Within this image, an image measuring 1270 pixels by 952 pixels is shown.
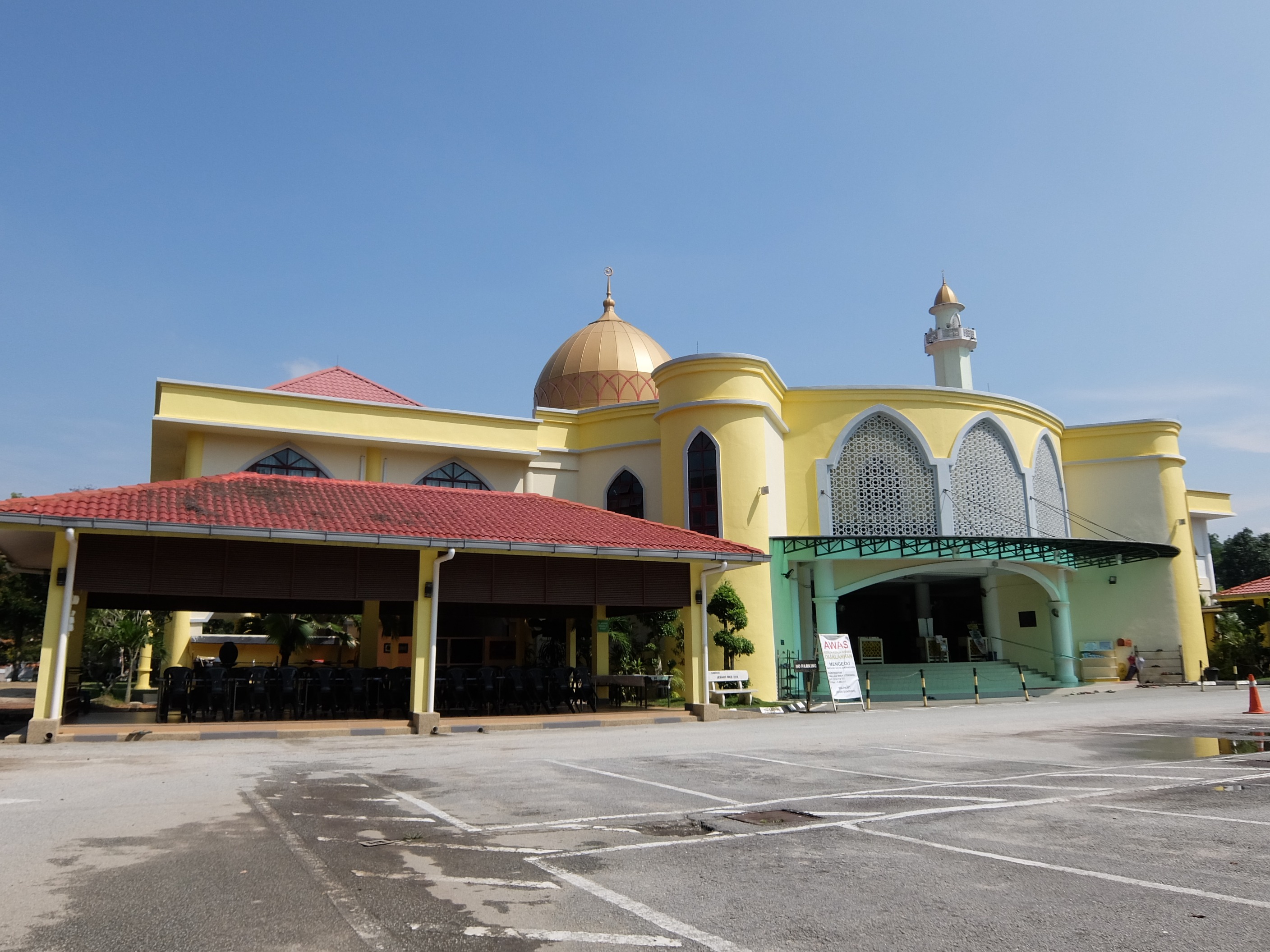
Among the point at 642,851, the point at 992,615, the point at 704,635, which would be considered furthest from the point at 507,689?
the point at 992,615

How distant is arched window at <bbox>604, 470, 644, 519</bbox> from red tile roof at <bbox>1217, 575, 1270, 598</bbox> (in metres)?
21.7

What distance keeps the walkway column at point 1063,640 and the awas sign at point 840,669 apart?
1027 centimetres

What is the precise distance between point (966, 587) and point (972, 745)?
2285cm

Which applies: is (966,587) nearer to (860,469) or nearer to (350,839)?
(860,469)

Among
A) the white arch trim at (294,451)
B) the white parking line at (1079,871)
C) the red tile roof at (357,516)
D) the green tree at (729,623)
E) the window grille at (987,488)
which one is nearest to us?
the white parking line at (1079,871)

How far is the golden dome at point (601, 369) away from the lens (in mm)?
35906

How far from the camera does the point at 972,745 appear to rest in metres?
12.5

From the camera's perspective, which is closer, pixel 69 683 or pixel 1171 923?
pixel 1171 923

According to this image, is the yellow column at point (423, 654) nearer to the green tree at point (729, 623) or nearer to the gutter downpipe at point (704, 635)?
the gutter downpipe at point (704, 635)

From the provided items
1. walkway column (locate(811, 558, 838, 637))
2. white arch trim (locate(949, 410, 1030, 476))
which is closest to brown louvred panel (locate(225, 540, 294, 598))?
walkway column (locate(811, 558, 838, 637))

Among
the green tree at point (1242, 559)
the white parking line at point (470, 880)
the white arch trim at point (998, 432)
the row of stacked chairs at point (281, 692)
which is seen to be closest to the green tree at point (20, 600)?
the row of stacked chairs at point (281, 692)

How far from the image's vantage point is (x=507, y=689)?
18.4 metres

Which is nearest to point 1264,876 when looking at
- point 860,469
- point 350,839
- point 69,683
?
point 350,839

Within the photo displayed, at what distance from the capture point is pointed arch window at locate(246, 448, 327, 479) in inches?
961
